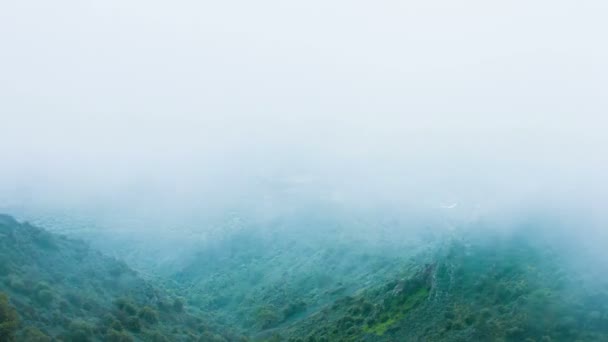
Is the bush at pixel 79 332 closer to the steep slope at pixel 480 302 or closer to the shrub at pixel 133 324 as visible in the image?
the shrub at pixel 133 324

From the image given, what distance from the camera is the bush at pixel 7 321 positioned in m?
41.5

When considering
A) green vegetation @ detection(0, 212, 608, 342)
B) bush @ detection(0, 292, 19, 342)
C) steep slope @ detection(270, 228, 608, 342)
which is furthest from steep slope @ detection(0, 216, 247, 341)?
steep slope @ detection(270, 228, 608, 342)

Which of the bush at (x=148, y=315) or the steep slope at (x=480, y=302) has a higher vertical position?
the bush at (x=148, y=315)

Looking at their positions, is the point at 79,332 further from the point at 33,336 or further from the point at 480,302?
the point at 480,302

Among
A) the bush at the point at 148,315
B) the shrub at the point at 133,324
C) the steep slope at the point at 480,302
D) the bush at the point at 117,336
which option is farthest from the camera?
the bush at the point at 148,315

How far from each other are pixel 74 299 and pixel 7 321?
1810 cm

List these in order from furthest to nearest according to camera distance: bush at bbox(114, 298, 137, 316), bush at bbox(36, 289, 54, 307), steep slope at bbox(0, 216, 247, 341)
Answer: bush at bbox(114, 298, 137, 316) < bush at bbox(36, 289, 54, 307) < steep slope at bbox(0, 216, 247, 341)

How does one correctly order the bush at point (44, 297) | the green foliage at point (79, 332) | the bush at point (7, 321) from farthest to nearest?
the bush at point (44, 297), the green foliage at point (79, 332), the bush at point (7, 321)

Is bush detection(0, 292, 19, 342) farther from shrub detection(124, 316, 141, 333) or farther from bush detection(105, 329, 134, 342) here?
shrub detection(124, 316, 141, 333)

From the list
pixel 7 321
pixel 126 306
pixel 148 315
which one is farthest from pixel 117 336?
pixel 7 321

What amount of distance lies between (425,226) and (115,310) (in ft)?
286

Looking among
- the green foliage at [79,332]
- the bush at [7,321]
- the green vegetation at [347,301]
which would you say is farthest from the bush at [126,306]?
the bush at [7,321]

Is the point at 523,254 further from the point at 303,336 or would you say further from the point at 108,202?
the point at 108,202

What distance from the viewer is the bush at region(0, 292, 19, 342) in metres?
41.5
